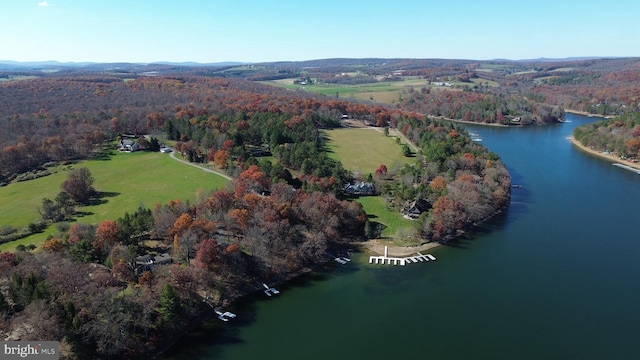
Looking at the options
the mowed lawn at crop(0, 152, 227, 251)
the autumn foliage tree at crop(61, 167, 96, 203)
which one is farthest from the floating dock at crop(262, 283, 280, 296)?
the autumn foliage tree at crop(61, 167, 96, 203)

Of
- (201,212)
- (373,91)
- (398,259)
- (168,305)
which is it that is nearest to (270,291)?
(168,305)

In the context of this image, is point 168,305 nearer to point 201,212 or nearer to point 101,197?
point 201,212

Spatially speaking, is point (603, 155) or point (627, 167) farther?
point (603, 155)

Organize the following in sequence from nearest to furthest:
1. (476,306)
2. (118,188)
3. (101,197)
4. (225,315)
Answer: (225,315) < (476,306) < (101,197) < (118,188)

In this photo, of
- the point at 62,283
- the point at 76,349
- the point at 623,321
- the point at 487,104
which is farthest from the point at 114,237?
the point at 487,104

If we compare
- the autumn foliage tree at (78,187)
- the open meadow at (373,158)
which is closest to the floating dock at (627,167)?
the open meadow at (373,158)

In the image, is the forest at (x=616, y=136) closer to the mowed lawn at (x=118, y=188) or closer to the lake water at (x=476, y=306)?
the lake water at (x=476, y=306)
